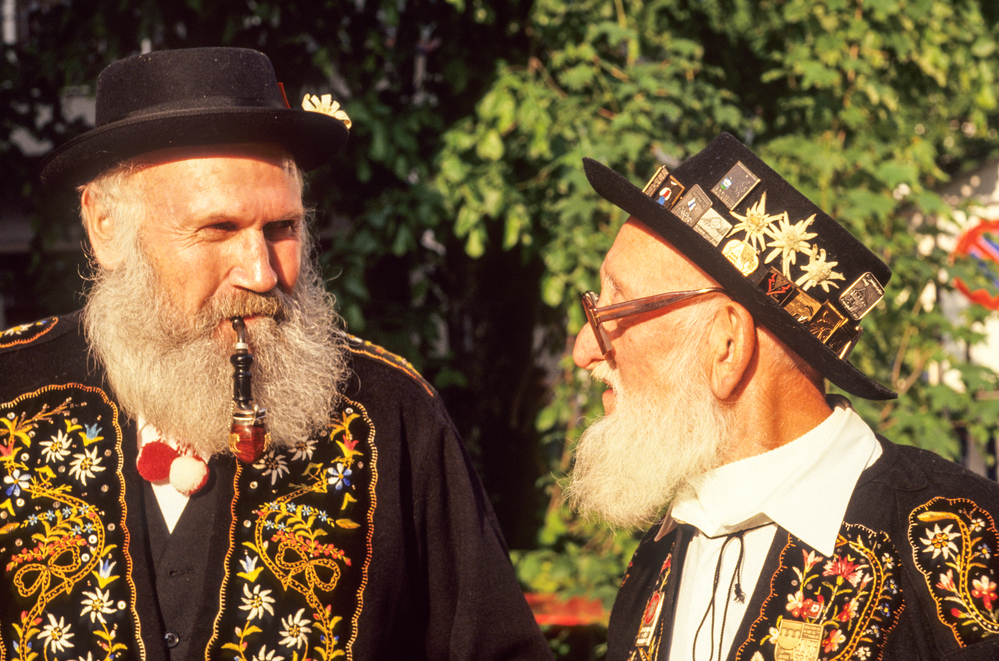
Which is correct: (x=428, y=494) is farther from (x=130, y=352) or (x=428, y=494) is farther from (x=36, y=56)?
(x=36, y=56)

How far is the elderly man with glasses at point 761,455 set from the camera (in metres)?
1.61

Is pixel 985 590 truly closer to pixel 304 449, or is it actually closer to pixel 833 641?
pixel 833 641

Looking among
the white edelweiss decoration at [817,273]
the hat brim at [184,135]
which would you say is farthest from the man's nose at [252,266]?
the white edelweiss decoration at [817,273]

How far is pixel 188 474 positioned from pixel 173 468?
0.05 meters

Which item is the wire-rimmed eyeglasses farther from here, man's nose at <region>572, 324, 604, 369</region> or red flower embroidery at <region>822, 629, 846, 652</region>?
red flower embroidery at <region>822, 629, 846, 652</region>

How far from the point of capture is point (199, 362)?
2070mm

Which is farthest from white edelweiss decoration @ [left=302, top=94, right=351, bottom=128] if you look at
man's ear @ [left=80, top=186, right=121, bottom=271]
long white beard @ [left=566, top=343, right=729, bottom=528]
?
long white beard @ [left=566, top=343, right=729, bottom=528]

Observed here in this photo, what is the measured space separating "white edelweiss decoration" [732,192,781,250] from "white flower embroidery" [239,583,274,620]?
1332 millimetres

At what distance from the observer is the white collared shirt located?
175cm

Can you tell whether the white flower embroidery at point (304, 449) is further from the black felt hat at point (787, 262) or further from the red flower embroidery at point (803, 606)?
the red flower embroidery at point (803, 606)

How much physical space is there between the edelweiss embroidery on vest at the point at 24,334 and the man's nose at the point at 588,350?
1369mm

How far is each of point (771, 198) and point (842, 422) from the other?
51 cm

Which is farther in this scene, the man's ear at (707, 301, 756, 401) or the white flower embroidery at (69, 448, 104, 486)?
the white flower embroidery at (69, 448, 104, 486)

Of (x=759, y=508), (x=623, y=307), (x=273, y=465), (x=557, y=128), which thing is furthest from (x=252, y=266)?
(x=557, y=128)
